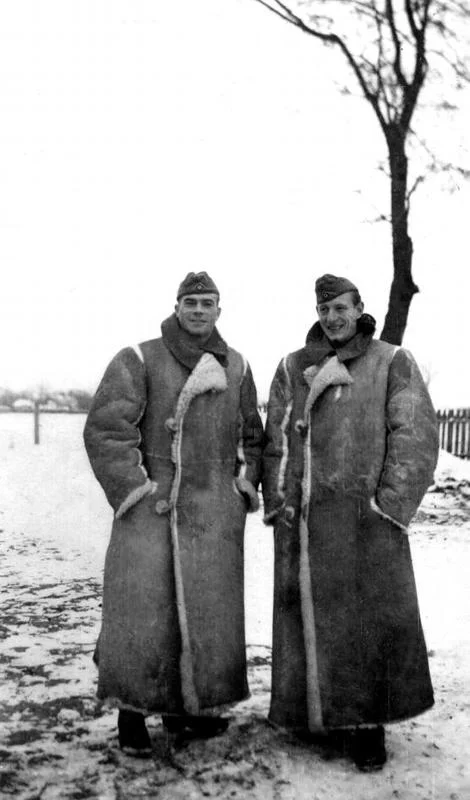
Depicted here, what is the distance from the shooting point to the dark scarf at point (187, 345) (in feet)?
11.9

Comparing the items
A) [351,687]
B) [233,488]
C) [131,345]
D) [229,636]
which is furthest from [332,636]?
[131,345]

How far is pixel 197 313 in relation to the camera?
12.1 ft

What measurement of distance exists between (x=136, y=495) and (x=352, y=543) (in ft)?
2.89

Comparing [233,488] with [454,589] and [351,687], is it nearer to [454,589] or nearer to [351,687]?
[351,687]

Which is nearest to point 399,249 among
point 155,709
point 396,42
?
point 396,42

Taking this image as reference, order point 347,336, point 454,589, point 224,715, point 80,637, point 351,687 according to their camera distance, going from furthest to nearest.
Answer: point 454,589
point 80,637
point 224,715
point 347,336
point 351,687

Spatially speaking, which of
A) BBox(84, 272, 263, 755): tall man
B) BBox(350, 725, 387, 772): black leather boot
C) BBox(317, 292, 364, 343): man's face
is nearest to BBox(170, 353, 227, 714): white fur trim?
BBox(84, 272, 263, 755): tall man

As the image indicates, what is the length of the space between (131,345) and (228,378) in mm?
435

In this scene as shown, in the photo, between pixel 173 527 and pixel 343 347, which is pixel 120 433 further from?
pixel 343 347

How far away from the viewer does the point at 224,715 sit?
389 centimetres

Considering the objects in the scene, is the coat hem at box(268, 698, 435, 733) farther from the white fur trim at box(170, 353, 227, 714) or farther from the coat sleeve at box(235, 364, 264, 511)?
the coat sleeve at box(235, 364, 264, 511)

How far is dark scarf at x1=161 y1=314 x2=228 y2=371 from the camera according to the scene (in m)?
3.64

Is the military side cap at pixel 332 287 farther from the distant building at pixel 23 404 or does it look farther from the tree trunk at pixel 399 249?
the distant building at pixel 23 404

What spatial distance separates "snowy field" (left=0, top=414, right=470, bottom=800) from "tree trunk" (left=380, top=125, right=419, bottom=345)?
429 cm
